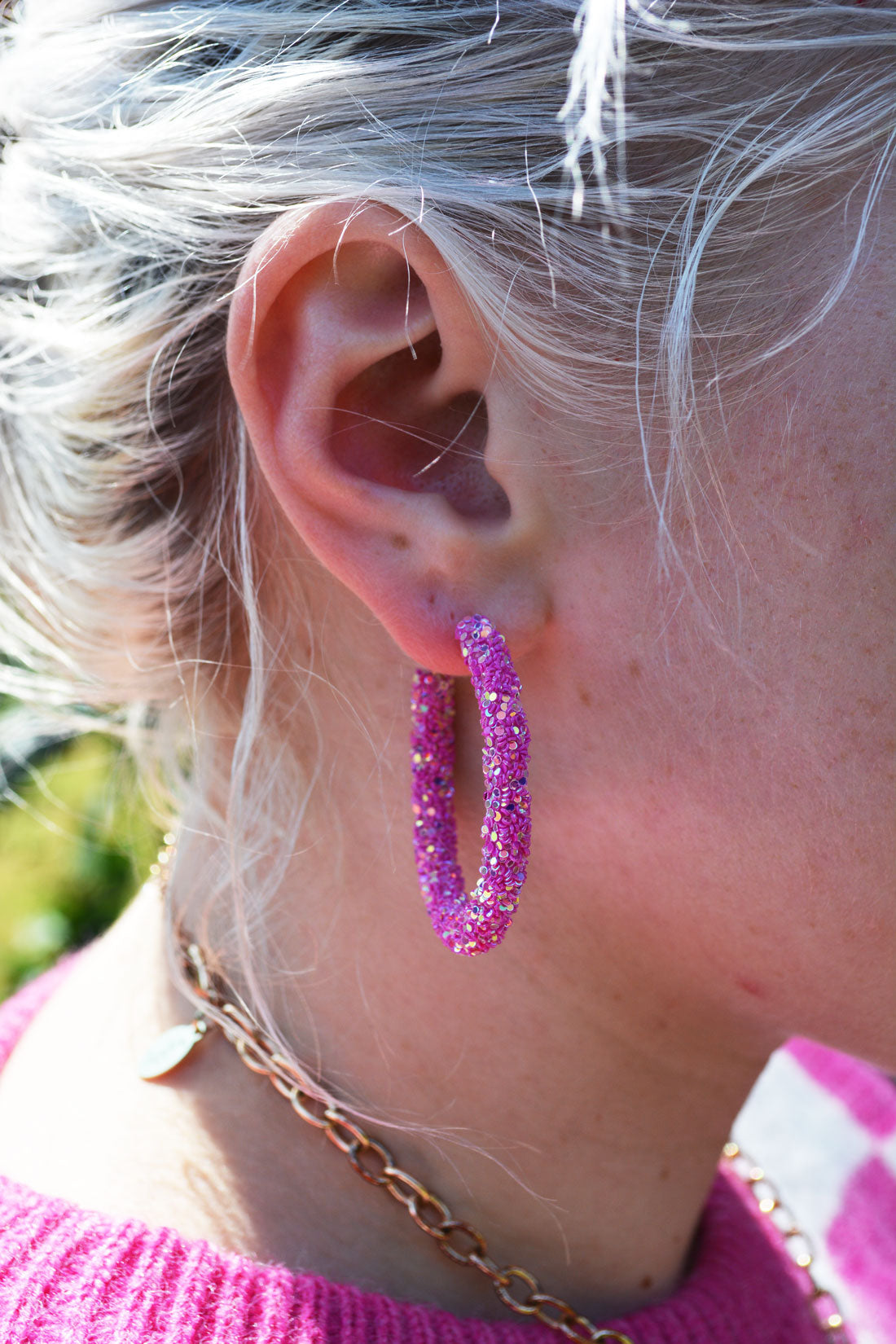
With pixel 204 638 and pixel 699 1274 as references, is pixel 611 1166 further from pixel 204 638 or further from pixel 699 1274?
pixel 204 638

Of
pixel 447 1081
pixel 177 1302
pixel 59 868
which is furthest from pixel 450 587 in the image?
pixel 59 868

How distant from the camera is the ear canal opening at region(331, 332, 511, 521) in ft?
3.14

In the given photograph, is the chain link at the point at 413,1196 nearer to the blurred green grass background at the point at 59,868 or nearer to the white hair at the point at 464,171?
the white hair at the point at 464,171

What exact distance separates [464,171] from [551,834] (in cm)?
56

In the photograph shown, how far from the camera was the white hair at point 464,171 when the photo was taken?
0.86 metres

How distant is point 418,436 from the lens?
3.19 ft

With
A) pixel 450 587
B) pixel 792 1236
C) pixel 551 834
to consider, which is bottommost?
pixel 792 1236

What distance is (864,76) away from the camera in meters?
0.87

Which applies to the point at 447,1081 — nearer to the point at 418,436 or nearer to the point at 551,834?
the point at 551,834

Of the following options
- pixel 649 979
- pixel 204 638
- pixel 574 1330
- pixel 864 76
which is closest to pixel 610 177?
pixel 864 76

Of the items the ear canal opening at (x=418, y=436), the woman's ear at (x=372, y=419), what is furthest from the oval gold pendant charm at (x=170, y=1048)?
the ear canal opening at (x=418, y=436)

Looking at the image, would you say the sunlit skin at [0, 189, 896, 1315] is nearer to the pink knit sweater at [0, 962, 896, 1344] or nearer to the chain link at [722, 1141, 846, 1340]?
the pink knit sweater at [0, 962, 896, 1344]

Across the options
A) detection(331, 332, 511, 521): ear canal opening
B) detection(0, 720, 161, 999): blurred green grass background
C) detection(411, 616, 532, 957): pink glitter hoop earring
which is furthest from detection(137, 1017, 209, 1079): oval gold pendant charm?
detection(0, 720, 161, 999): blurred green grass background

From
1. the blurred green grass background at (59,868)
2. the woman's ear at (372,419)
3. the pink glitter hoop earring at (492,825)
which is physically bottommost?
the blurred green grass background at (59,868)
